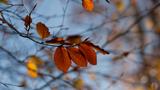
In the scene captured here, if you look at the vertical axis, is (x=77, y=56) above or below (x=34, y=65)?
above

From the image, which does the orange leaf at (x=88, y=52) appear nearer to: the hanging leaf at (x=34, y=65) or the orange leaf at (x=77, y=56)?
the orange leaf at (x=77, y=56)

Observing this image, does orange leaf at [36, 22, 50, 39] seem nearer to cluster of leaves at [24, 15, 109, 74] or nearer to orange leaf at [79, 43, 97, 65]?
cluster of leaves at [24, 15, 109, 74]

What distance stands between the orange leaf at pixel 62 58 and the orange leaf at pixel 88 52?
7 centimetres

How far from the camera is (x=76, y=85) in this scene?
356 centimetres

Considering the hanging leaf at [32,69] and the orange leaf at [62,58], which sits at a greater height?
the orange leaf at [62,58]

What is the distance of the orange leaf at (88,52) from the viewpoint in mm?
1925

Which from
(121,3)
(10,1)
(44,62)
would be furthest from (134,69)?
(10,1)

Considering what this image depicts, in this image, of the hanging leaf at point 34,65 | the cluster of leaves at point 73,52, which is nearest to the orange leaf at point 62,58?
the cluster of leaves at point 73,52

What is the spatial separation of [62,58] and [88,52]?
11cm

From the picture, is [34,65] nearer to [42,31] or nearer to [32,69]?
[32,69]

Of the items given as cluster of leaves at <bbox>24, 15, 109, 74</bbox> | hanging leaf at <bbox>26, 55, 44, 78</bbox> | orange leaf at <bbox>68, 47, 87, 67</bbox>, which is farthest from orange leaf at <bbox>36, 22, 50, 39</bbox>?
hanging leaf at <bbox>26, 55, 44, 78</bbox>

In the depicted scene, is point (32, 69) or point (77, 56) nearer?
point (77, 56)

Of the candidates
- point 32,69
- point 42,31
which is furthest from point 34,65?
point 42,31

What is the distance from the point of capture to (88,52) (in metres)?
1.93
